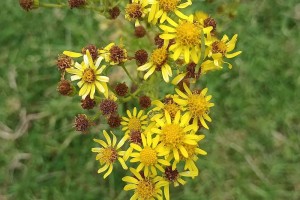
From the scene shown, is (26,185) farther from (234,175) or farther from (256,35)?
(256,35)

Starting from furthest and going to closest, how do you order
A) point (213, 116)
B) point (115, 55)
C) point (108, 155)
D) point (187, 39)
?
point (213, 116) < point (108, 155) < point (115, 55) < point (187, 39)

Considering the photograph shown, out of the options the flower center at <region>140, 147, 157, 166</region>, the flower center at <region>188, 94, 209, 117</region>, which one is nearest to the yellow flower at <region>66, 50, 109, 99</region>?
the flower center at <region>140, 147, 157, 166</region>

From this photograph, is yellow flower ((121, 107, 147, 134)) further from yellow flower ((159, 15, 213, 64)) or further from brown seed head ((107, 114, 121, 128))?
yellow flower ((159, 15, 213, 64))

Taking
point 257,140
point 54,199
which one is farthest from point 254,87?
point 54,199

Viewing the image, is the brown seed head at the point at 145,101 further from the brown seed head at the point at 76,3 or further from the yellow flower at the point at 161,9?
the brown seed head at the point at 76,3

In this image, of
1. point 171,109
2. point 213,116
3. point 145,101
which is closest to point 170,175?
point 171,109

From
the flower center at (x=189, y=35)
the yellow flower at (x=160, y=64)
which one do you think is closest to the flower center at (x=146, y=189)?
the yellow flower at (x=160, y=64)

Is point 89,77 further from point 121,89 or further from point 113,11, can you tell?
point 113,11
